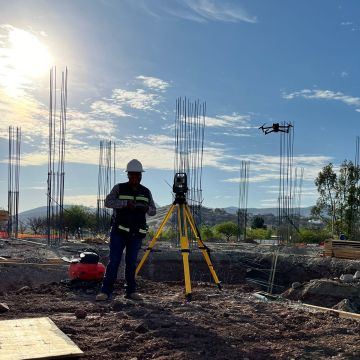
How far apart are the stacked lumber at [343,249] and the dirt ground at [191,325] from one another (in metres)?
6.67

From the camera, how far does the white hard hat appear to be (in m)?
5.45

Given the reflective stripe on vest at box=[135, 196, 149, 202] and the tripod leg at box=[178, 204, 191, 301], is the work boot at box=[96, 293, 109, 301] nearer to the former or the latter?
the tripod leg at box=[178, 204, 191, 301]

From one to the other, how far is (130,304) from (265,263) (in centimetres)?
745

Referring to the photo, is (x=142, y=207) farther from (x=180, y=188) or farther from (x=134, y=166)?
(x=180, y=188)

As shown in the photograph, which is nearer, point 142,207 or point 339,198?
point 142,207

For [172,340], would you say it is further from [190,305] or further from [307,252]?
[307,252]

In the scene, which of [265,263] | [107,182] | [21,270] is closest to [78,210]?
[107,182]

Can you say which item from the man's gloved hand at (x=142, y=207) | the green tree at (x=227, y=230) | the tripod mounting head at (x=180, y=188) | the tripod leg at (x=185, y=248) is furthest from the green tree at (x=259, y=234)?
the man's gloved hand at (x=142, y=207)

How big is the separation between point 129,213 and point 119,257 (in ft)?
1.71

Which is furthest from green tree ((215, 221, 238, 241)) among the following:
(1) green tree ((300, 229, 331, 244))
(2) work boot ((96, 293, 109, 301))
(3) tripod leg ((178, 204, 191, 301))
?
(2) work boot ((96, 293, 109, 301))

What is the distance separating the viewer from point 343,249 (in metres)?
12.1

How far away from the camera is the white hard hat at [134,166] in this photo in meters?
5.45

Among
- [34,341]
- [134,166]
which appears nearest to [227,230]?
[134,166]

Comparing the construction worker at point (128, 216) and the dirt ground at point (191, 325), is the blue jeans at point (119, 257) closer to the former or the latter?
the construction worker at point (128, 216)
